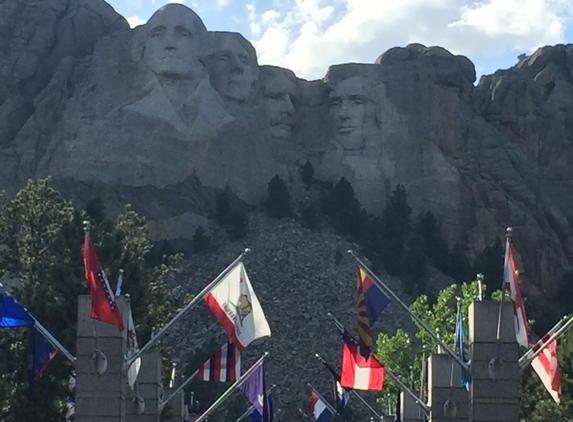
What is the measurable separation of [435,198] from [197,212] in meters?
15.3

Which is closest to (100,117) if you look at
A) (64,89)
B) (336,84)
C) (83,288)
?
(64,89)

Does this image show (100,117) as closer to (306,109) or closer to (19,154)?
(19,154)

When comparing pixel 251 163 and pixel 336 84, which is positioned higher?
pixel 336 84

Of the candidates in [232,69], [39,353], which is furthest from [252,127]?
[39,353]

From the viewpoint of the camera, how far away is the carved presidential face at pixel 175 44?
8888cm

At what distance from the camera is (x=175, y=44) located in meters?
89.6

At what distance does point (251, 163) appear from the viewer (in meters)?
90.2

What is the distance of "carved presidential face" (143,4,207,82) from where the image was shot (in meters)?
88.9

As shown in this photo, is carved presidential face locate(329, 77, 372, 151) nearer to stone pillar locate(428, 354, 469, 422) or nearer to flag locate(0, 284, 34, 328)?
stone pillar locate(428, 354, 469, 422)

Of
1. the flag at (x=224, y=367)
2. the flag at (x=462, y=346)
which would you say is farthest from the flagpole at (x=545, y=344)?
the flag at (x=224, y=367)

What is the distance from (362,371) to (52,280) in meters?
14.2

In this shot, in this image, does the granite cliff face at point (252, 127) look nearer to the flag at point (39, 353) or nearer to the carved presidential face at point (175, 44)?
the carved presidential face at point (175, 44)

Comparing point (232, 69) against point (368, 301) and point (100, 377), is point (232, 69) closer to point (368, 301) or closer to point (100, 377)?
point (368, 301)

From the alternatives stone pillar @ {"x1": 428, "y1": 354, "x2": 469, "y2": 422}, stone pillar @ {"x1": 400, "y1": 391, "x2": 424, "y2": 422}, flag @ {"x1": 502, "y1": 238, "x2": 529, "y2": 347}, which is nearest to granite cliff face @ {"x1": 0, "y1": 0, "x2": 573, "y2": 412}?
stone pillar @ {"x1": 400, "y1": 391, "x2": 424, "y2": 422}
